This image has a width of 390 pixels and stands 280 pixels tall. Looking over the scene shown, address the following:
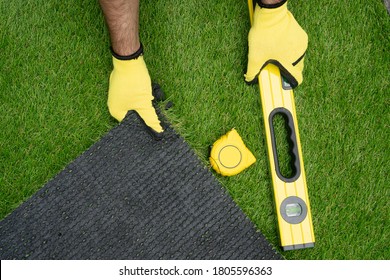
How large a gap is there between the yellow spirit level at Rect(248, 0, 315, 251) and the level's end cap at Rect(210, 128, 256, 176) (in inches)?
3.3

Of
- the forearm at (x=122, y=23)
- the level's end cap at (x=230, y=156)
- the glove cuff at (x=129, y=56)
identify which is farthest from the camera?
the level's end cap at (x=230, y=156)

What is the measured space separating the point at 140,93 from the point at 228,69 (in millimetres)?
330

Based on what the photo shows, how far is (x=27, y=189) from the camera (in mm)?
1693

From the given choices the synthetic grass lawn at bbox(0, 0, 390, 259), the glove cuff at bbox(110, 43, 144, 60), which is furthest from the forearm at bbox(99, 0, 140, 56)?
the synthetic grass lawn at bbox(0, 0, 390, 259)

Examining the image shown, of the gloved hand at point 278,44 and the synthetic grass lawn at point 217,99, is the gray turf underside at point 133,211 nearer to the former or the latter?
the synthetic grass lawn at point 217,99

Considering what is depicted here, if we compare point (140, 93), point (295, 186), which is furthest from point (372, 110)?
point (140, 93)

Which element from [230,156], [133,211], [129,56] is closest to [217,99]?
[230,156]

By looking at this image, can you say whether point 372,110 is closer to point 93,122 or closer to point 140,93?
point 140,93

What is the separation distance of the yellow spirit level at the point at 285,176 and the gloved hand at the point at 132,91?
378 millimetres

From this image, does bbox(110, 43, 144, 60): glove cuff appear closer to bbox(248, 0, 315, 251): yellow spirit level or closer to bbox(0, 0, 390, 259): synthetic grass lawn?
bbox(0, 0, 390, 259): synthetic grass lawn

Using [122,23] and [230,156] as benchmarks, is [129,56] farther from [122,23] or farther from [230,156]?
[230,156]

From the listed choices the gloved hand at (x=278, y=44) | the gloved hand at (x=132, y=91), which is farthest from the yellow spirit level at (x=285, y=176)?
the gloved hand at (x=132, y=91)

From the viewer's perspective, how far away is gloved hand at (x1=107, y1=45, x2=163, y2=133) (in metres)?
1.64

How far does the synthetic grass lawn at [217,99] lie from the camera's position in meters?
1.72
